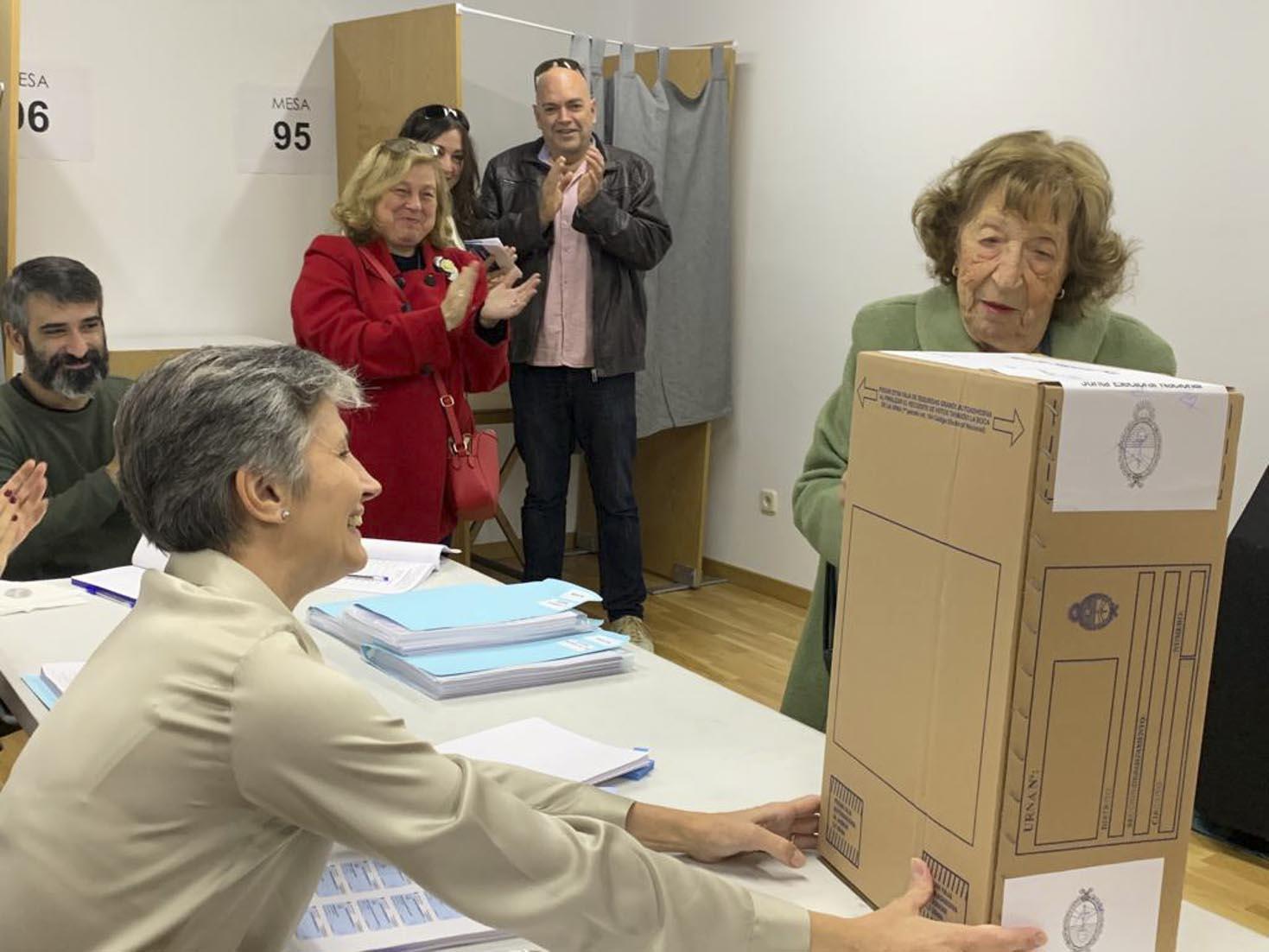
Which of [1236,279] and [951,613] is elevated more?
[1236,279]

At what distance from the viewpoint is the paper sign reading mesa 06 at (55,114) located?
13.6 ft

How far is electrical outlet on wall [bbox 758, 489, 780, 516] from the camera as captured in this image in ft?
15.9

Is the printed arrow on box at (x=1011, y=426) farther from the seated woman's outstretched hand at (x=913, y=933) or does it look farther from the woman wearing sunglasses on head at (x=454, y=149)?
the woman wearing sunglasses on head at (x=454, y=149)

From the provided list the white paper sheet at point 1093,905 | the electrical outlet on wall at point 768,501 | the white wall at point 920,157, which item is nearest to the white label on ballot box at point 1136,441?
the white paper sheet at point 1093,905

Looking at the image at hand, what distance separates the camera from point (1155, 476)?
3.25ft

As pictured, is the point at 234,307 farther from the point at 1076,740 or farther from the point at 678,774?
the point at 1076,740

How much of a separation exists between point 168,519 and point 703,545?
4.07m

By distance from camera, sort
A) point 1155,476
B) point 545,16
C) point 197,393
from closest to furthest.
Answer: point 1155,476 → point 197,393 → point 545,16

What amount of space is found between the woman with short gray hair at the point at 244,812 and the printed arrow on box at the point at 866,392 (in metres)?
0.42

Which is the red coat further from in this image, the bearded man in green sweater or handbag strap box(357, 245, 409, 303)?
the bearded man in green sweater

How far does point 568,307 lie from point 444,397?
932mm

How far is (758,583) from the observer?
16.3ft

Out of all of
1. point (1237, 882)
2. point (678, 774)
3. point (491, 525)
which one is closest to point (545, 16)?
point (491, 525)

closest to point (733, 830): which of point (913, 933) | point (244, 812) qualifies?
point (913, 933)
